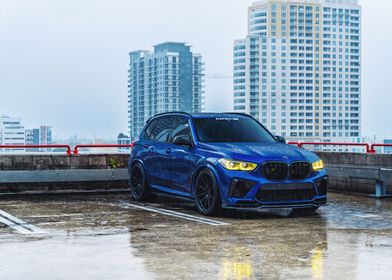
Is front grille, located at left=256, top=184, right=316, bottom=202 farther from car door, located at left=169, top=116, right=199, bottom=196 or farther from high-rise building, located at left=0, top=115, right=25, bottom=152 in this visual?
high-rise building, located at left=0, top=115, right=25, bottom=152

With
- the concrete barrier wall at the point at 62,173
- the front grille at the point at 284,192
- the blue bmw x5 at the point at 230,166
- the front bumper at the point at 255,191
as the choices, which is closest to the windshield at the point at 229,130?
the blue bmw x5 at the point at 230,166

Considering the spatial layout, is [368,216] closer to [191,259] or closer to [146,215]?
[146,215]

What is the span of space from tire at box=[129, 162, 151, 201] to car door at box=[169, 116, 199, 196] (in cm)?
112

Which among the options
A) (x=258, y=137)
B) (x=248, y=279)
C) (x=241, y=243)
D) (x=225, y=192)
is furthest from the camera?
(x=258, y=137)

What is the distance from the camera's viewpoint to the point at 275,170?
11.2 metres

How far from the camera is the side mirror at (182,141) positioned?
1234 cm

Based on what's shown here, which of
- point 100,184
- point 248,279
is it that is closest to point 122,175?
point 100,184

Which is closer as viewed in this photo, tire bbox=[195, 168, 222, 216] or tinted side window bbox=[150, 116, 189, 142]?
tire bbox=[195, 168, 222, 216]

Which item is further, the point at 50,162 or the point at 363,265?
the point at 50,162

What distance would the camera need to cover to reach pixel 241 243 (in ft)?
28.5

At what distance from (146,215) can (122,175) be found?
4.98m

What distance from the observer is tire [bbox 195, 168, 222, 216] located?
11.4 metres

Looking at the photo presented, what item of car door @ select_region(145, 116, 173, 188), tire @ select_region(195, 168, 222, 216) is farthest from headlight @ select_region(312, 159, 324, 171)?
car door @ select_region(145, 116, 173, 188)

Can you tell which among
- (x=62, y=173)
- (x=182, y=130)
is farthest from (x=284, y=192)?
(x=62, y=173)
